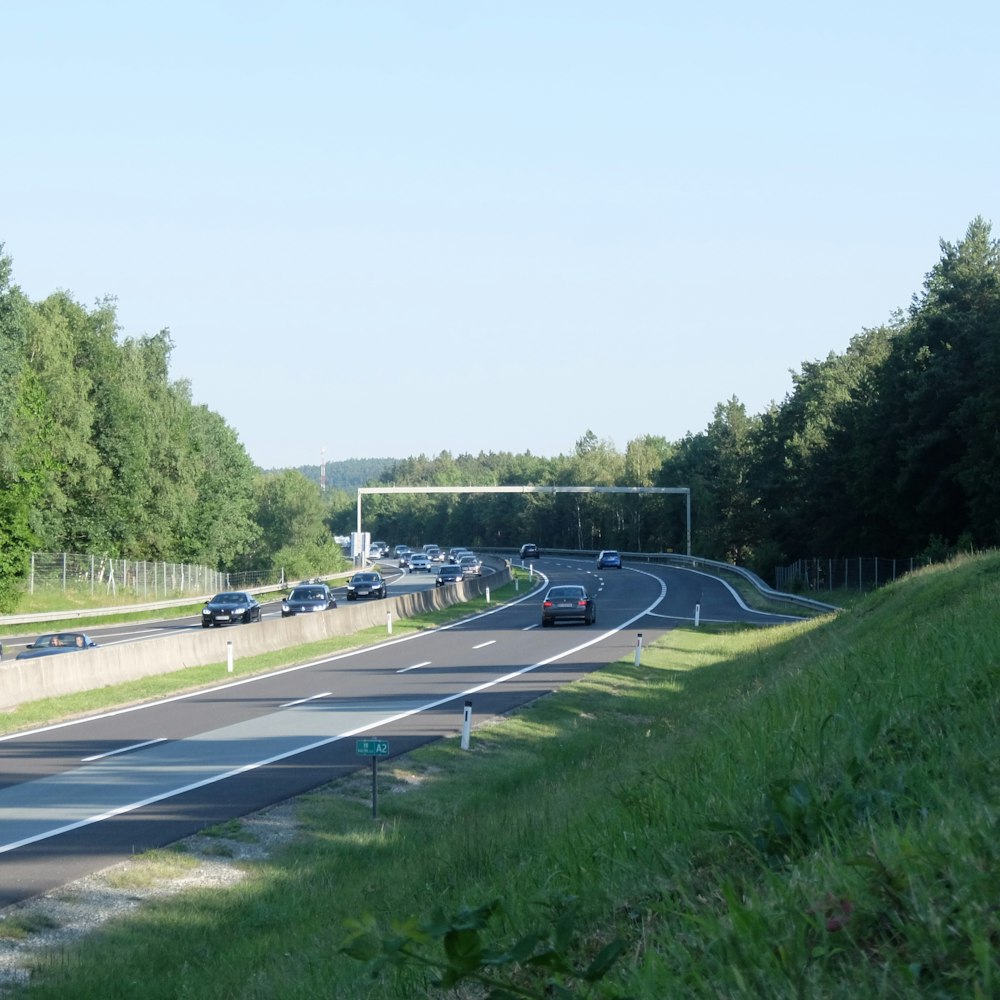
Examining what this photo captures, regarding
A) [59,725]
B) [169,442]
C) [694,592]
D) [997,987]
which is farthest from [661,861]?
[169,442]

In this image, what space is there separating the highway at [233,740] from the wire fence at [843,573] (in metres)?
17.9

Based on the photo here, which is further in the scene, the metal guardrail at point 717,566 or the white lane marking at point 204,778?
the metal guardrail at point 717,566

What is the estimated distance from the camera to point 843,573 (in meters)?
62.3

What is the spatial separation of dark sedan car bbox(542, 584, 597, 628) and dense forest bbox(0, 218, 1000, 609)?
13897mm

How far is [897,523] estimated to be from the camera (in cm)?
6166

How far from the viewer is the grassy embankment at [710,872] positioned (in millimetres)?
3787

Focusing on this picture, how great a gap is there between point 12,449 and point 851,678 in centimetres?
5346

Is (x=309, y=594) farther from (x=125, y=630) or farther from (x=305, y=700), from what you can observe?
(x=305, y=700)

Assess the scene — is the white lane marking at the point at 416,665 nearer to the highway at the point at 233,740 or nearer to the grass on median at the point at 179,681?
the highway at the point at 233,740

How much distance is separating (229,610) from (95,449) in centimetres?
2521

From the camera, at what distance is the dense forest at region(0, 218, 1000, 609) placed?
181 ft

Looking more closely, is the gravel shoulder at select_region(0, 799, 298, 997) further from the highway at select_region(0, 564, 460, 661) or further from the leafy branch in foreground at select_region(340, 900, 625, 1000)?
the highway at select_region(0, 564, 460, 661)

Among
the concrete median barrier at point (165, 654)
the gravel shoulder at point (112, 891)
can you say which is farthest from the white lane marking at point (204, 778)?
the concrete median barrier at point (165, 654)

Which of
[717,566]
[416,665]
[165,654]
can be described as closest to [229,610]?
[416,665]
